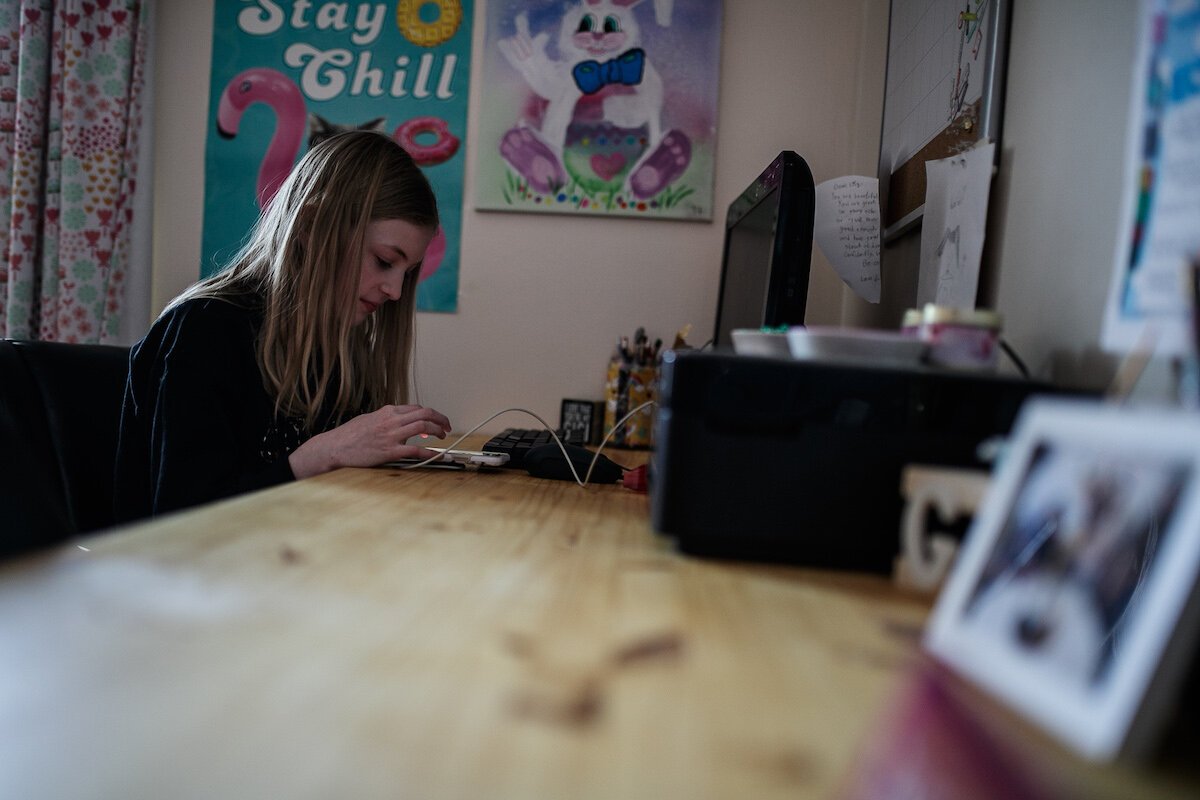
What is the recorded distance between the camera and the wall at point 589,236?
1890 mm

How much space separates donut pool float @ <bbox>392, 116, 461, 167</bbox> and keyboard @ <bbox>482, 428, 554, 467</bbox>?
29.7 inches

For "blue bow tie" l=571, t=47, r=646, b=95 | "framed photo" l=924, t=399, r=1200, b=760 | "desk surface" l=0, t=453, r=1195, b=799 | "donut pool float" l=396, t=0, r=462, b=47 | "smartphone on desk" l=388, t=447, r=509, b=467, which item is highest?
"donut pool float" l=396, t=0, r=462, b=47

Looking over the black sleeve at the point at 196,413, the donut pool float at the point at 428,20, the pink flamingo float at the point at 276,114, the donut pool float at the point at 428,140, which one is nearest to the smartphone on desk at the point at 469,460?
the black sleeve at the point at 196,413

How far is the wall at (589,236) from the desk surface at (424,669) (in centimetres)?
135

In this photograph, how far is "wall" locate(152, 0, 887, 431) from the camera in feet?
6.20

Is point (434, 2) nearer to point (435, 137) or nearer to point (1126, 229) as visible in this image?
point (435, 137)

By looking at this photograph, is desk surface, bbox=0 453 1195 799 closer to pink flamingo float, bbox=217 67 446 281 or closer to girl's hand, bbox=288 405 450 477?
girl's hand, bbox=288 405 450 477

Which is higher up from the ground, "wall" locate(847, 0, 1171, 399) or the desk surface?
"wall" locate(847, 0, 1171, 399)

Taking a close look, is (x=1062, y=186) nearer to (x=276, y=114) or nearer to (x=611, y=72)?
(x=611, y=72)

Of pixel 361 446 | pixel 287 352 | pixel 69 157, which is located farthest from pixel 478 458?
pixel 69 157

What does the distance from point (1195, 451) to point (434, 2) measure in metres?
1.97

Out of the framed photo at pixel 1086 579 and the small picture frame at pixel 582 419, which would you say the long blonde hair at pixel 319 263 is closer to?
the small picture frame at pixel 582 419

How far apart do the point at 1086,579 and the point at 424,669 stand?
0.30 m

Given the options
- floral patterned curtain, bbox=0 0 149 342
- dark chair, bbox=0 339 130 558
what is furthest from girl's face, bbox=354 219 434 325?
floral patterned curtain, bbox=0 0 149 342
